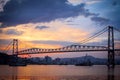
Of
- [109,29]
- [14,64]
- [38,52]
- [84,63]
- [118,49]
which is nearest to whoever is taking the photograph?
[118,49]

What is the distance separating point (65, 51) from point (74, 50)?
0.61 m

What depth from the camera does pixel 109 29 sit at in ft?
70.1

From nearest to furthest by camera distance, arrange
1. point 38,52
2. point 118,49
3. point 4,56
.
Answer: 1. point 118,49
2. point 38,52
3. point 4,56

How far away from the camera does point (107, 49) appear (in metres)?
20.3

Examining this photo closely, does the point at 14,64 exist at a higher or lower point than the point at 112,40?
lower

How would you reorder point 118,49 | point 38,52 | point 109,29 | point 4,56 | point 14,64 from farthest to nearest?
point 14,64 < point 4,56 < point 38,52 < point 109,29 < point 118,49

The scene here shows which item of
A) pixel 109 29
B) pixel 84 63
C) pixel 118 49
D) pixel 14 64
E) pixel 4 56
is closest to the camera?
pixel 118 49

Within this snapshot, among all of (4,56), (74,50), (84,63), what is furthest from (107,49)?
(84,63)

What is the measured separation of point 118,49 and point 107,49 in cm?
76

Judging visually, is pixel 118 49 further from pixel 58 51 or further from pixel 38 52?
pixel 38 52

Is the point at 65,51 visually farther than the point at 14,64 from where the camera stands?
No

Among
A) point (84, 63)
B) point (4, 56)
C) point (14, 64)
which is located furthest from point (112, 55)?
point (84, 63)

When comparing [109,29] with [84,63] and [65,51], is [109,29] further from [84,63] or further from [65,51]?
[84,63]

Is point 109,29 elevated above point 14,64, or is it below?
above
